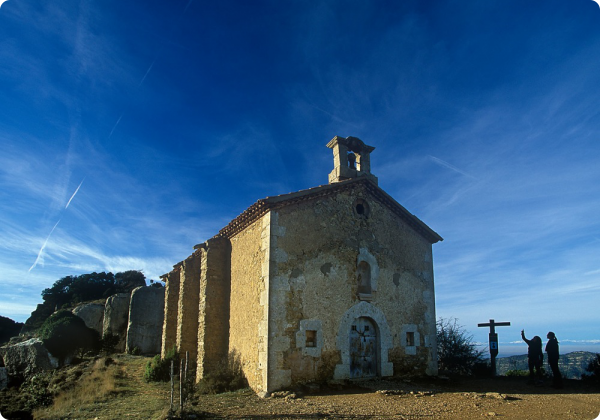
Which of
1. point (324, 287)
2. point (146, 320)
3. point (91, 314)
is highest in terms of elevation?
point (324, 287)

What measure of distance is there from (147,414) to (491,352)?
12.5 metres

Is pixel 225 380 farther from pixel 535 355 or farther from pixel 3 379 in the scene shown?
pixel 3 379

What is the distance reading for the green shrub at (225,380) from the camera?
40.3 ft

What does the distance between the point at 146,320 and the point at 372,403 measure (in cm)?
1996

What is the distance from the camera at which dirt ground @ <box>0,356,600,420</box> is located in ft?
28.8

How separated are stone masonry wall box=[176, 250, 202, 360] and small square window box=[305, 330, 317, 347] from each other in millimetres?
6971

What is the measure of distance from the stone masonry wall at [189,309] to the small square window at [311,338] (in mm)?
6971

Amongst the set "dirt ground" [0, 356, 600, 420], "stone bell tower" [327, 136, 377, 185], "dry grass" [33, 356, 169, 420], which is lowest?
"dry grass" [33, 356, 169, 420]

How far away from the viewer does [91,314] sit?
90.7 feet

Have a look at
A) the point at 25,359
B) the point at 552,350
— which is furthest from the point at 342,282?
the point at 25,359

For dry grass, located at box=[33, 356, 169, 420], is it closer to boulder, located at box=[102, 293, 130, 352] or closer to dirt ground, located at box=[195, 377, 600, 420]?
dirt ground, located at box=[195, 377, 600, 420]

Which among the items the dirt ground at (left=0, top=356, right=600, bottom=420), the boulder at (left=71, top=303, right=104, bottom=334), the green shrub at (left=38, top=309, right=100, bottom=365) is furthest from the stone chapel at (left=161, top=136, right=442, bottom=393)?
the boulder at (left=71, top=303, right=104, bottom=334)

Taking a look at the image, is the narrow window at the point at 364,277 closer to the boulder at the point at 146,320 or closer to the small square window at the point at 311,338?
the small square window at the point at 311,338

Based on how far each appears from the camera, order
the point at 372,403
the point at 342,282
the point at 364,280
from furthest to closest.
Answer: the point at 364,280 → the point at 342,282 → the point at 372,403
